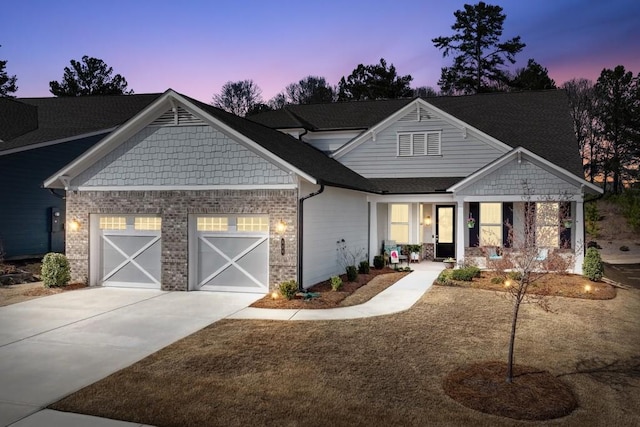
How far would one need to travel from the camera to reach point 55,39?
2959 cm

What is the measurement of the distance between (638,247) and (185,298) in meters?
29.4

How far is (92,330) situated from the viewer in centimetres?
979

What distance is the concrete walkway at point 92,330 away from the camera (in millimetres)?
6353

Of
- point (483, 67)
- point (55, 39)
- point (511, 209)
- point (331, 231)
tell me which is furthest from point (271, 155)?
point (483, 67)

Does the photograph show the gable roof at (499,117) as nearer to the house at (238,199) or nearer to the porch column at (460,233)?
the house at (238,199)

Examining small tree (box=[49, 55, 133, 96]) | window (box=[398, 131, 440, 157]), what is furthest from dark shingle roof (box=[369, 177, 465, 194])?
small tree (box=[49, 55, 133, 96])

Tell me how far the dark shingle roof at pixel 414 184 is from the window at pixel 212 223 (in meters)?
7.44

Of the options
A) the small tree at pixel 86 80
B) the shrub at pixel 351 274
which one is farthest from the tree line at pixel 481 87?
the shrub at pixel 351 274

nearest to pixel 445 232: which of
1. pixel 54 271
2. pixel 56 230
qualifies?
pixel 54 271

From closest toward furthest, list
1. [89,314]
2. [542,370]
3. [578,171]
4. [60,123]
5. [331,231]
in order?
[542,370] < [89,314] < [331,231] < [578,171] < [60,123]

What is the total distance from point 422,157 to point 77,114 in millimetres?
18670

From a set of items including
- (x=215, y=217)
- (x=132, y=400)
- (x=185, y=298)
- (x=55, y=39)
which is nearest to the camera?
(x=132, y=400)

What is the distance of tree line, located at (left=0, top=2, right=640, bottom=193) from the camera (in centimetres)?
4175

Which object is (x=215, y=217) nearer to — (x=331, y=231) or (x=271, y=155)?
(x=271, y=155)
